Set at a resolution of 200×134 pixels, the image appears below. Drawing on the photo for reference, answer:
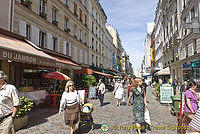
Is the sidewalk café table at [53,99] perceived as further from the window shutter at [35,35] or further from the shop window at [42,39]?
the shop window at [42,39]

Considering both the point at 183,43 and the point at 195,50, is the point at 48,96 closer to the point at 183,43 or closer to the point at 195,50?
the point at 195,50

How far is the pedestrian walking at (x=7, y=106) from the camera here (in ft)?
9.29

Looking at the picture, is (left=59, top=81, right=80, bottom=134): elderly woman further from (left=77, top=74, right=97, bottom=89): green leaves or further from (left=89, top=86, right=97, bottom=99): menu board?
(left=77, top=74, right=97, bottom=89): green leaves

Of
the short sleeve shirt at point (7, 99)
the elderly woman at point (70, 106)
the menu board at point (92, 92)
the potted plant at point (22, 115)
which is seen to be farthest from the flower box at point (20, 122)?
the menu board at point (92, 92)

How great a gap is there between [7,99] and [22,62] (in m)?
4.64

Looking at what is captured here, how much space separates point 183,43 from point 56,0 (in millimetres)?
15749

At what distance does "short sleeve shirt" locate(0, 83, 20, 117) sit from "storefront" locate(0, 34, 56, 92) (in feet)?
8.97

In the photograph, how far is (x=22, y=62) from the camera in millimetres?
7055

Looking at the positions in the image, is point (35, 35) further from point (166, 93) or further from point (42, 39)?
point (166, 93)

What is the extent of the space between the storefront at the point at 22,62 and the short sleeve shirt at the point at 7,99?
2733 mm

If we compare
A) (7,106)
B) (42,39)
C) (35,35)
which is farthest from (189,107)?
(42,39)

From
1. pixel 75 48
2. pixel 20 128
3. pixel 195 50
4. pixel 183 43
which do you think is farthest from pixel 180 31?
pixel 20 128

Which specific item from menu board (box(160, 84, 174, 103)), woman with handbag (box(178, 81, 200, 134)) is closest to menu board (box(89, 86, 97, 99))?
menu board (box(160, 84, 174, 103))

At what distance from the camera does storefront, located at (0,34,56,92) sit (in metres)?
5.66
